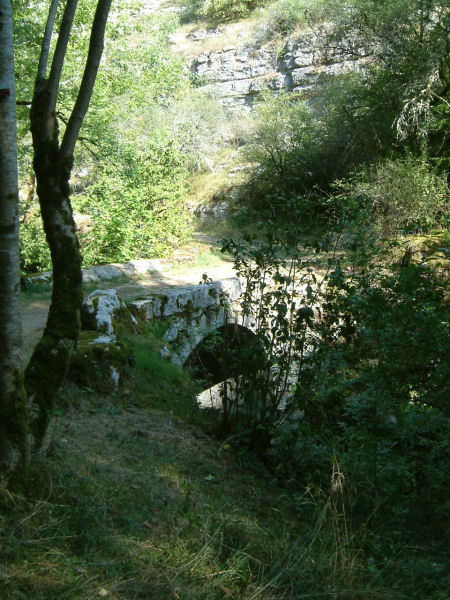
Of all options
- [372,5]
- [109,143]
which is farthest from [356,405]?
[372,5]

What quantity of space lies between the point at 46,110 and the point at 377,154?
623 inches

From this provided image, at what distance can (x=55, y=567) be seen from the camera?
239 cm

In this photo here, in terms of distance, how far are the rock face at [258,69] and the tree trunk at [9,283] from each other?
87.5 feet

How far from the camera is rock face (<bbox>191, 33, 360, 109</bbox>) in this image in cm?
2894

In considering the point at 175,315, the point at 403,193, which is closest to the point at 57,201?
the point at 175,315

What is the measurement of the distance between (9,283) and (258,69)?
32.1 metres

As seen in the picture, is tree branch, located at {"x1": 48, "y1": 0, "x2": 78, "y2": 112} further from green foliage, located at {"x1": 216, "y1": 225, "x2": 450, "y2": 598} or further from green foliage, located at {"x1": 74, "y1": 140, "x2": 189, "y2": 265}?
green foliage, located at {"x1": 74, "y1": 140, "x2": 189, "y2": 265}

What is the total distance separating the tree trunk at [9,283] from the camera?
2.62 meters

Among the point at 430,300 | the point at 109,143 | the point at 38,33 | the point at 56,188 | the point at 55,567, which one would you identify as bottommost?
the point at 55,567

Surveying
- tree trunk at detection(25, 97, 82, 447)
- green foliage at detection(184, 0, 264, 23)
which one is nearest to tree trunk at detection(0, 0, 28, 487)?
tree trunk at detection(25, 97, 82, 447)

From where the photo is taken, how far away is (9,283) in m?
2.70

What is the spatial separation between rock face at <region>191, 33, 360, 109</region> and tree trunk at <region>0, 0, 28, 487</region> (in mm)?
26664

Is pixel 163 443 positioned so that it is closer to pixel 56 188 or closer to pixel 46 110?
pixel 56 188

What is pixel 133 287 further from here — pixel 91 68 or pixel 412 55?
pixel 412 55
